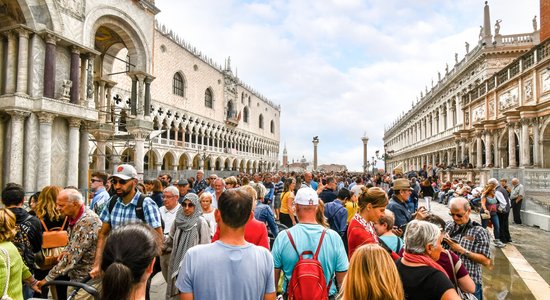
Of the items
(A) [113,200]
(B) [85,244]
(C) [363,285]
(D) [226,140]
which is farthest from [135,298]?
(D) [226,140]

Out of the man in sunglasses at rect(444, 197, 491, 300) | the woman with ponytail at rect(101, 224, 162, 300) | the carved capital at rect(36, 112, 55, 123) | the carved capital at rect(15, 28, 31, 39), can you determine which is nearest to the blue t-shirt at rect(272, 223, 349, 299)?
the woman with ponytail at rect(101, 224, 162, 300)

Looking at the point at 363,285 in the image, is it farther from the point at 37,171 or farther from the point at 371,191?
the point at 37,171

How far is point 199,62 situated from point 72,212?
36033 mm

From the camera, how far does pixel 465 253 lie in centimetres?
312

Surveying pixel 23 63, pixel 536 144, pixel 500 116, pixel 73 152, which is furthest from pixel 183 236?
Result: pixel 500 116

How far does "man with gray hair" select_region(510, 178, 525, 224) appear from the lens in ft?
34.3

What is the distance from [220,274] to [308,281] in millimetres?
699

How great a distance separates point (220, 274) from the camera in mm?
1915

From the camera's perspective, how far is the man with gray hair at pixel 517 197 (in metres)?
10.4

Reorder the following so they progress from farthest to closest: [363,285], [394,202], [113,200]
Answer: [394,202] → [113,200] → [363,285]

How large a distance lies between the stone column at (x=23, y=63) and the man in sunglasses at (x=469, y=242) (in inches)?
491

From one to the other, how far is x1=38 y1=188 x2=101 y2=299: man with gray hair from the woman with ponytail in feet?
6.45

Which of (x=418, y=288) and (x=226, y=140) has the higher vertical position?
(x=226, y=140)

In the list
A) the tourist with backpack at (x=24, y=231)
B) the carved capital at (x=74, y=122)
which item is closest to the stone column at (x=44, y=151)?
the carved capital at (x=74, y=122)
